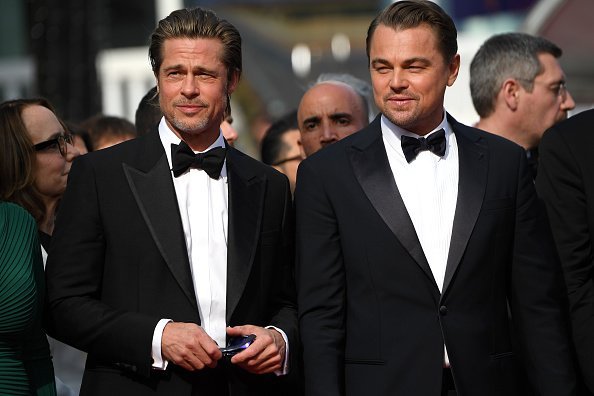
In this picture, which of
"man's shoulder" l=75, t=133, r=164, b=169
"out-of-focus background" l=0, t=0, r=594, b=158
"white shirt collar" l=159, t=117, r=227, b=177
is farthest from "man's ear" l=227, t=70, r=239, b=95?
"out-of-focus background" l=0, t=0, r=594, b=158

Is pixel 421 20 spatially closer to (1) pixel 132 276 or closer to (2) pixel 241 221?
(2) pixel 241 221

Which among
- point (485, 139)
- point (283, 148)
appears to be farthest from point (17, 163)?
point (283, 148)

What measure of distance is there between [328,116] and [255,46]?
11465 mm

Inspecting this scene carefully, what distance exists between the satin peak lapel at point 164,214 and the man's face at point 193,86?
16cm

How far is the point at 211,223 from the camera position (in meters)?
3.96

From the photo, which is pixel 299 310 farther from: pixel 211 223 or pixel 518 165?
pixel 518 165

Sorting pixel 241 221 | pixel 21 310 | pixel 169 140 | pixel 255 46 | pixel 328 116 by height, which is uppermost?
pixel 255 46

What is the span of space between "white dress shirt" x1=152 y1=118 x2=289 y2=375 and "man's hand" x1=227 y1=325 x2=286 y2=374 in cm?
7

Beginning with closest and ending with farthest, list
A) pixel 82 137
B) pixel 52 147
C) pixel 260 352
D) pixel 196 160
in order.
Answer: pixel 260 352 < pixel 196 160 < pixel 52 147 < pixel 82 137

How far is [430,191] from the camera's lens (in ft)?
13.1

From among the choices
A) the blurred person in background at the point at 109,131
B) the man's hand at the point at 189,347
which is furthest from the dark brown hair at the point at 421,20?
the blurred person in background at the point at 109,131

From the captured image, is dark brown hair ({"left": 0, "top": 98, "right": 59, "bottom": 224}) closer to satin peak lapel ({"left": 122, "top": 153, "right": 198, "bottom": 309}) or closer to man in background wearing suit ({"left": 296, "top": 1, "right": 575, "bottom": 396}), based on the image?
satin peak lapel ({"left": 122, "top": 153, "right": 198, "bottom": 309})

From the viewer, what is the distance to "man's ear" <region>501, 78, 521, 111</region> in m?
5.80

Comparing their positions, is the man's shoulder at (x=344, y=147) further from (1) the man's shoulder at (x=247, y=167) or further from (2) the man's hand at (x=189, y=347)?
(2) the man's hand at (x=189, y=347)
